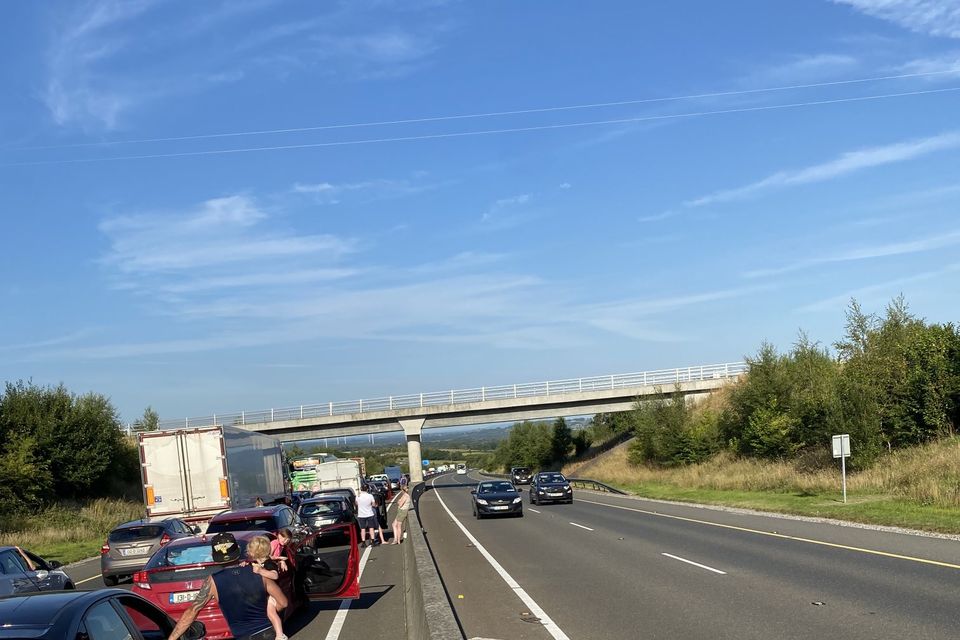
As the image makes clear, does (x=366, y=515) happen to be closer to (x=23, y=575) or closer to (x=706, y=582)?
(x=23, y=575)

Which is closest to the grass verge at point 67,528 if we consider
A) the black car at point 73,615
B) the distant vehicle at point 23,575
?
the distant vehicle at point 23,575

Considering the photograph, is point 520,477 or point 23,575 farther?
point 520,477

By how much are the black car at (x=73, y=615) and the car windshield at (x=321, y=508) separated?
1928 centimetres

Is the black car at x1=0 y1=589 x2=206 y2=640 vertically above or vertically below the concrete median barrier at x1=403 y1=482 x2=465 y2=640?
above

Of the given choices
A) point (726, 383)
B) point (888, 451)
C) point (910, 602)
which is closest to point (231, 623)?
point (910, 602)

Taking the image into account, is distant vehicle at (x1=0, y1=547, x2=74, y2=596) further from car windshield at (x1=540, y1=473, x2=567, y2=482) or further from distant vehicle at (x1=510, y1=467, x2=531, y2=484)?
distant vehicle at (x1=510, y1=467, x2=531, y2=484)

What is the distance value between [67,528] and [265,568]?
30.1m

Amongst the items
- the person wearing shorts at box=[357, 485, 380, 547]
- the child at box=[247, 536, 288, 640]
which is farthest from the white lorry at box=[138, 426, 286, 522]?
the child at box=[247, 536, 288, 640]

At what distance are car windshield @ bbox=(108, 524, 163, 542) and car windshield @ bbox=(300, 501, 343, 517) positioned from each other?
5.35 m

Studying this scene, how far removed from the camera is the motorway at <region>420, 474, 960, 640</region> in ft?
33.8

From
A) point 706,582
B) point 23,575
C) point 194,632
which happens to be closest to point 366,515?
point 23,575

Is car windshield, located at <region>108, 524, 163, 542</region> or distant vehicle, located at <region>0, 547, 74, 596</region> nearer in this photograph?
distant vehicle, located at <region>0, 547, 74, 596</region>

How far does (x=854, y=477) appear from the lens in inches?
1271

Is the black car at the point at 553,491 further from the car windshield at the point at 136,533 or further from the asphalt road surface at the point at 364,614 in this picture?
the car windshield at the point at 136,533
